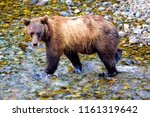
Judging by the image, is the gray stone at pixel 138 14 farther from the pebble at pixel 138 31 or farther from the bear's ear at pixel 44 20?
the bear's ear at pixel 44 20

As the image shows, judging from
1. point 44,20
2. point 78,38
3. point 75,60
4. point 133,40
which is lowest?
point 133,40

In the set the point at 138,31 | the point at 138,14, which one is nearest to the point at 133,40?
the point at 138,31

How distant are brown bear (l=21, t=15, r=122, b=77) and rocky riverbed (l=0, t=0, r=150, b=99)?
1.59 ft

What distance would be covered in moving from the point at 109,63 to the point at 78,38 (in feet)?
2.91

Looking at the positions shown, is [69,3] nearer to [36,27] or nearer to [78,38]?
[78,38]

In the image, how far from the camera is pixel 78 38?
1023 cm

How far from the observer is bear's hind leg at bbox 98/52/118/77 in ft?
33.0

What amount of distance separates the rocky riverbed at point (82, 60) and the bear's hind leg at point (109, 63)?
0.15m

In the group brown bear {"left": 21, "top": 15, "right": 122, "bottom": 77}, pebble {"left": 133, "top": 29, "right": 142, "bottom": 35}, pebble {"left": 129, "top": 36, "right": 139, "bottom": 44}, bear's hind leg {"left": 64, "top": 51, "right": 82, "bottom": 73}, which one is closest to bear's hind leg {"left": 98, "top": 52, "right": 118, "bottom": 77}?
brown bear {"left": 21, "top": 15, "right": 122, "bottom": 77}

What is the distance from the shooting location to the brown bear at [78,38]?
393 inches

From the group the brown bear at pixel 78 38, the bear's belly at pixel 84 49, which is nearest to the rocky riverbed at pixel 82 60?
the brown bear at pixel 78 38

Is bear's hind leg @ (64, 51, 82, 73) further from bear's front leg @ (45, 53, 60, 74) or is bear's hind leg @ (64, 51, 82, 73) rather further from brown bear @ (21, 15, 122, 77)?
bear's front leg @ (45, 53, 60, 74)

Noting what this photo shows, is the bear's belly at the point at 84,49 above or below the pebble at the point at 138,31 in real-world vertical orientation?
above

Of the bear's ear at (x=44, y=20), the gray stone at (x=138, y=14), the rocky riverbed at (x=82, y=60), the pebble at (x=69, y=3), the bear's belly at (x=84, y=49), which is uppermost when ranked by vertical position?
the bear's ear at (x=44, y=20)
